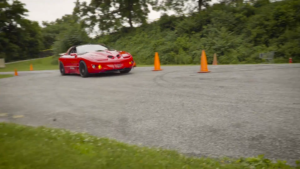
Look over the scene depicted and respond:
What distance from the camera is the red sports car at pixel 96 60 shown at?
11703mm

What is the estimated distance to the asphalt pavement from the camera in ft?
11.9

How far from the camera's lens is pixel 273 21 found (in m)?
22.1

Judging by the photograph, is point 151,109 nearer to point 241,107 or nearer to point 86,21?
point 241,107

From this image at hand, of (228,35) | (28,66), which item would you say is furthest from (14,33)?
(228,35)

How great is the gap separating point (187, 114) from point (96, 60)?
24.0 feet

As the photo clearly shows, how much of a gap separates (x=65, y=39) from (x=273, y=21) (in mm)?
23911

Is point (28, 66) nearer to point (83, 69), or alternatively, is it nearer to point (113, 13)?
point (113, 13)

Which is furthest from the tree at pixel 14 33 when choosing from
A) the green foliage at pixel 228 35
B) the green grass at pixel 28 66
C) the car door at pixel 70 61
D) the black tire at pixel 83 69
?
the black tire at pixel 83 69

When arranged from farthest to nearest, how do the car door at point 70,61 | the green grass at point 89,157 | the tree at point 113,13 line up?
the tree at point 113,13, the car door at point 70,61, the green grass at point 89,157

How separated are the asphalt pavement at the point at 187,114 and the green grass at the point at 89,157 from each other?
348 mm

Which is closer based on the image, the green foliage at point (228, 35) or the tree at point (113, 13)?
the green foliage at point (228, 35)

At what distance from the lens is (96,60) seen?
38.3ft

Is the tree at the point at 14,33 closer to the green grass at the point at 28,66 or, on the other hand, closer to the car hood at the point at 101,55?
the green grass at the point at 28,66

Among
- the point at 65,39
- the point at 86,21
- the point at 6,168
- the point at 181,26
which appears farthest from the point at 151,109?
the point at 86,21
